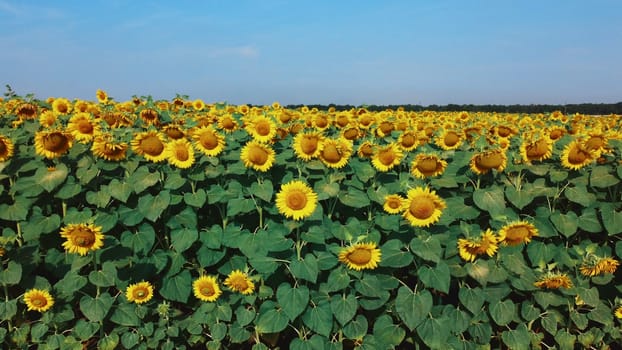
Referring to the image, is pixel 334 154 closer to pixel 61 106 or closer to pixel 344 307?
pixel 344 307

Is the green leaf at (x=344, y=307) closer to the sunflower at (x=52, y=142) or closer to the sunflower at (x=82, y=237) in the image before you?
the sunflower at (x=82, y=237)

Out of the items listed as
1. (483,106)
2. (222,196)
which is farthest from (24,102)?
(483,106)

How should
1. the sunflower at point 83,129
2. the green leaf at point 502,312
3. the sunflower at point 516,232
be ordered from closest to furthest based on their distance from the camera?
the sunflower at point 516,232 < the green leaf at point 502,312 < the sunflower at point 83,129

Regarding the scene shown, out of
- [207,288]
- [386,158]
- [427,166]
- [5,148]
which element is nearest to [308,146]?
[386,158]

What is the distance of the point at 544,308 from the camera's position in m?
3.78

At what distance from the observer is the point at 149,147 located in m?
3.55

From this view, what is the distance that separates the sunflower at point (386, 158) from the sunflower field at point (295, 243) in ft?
0.04

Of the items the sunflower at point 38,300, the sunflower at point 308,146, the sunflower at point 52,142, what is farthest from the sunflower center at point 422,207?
the sunflower at point 38,300

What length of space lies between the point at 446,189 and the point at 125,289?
304 cm

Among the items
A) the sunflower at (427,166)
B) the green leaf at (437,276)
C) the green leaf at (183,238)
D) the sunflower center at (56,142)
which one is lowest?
the green leaf at (437,276)

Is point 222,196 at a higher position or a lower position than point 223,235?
higher

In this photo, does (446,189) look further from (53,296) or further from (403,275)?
(53,296)

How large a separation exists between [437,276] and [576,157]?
5.80 ft

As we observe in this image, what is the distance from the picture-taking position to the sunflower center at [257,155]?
3.54 m
